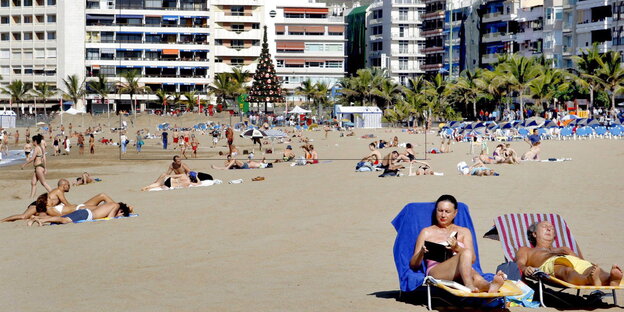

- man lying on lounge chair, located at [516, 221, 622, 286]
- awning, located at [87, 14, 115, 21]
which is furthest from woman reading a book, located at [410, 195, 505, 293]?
awning, located at [87, 14, 115, 21]

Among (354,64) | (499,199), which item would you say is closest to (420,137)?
(499,199)

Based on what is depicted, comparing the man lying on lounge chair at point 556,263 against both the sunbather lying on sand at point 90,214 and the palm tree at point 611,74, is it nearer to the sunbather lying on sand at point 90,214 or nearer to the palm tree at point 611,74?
the sunbather lying on sand at point 90,214

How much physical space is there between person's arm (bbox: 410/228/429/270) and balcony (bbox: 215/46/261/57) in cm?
8631

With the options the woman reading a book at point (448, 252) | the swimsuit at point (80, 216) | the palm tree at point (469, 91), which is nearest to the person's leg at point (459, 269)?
the woman reading a book at point (448, 252)

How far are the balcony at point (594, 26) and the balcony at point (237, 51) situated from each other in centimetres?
3632

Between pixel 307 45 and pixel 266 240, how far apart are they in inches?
3386

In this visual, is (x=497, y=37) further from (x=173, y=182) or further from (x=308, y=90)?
(x=173, y=182)

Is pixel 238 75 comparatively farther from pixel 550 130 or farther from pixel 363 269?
pixel 363 269

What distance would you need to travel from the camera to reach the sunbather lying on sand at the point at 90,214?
44.8ft

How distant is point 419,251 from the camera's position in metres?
7.80

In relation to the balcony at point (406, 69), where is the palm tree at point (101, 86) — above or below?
below

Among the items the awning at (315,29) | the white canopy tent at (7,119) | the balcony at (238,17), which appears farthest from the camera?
the awning at (315,29)

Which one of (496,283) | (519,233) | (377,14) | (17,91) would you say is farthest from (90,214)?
(377,14)

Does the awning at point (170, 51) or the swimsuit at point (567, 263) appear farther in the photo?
the awning at point (170, 51)
